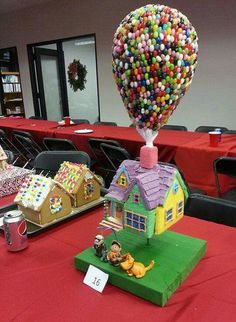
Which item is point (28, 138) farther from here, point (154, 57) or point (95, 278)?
point (154, 57)

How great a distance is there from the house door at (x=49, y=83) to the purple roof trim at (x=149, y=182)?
601 centimetres

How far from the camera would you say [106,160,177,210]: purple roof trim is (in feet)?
2.59

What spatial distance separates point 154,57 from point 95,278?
61 centimetres

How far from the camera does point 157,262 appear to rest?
85cm

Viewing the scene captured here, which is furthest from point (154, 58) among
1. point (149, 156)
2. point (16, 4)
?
point (16, 4)

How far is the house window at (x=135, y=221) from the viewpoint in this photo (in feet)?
2.64

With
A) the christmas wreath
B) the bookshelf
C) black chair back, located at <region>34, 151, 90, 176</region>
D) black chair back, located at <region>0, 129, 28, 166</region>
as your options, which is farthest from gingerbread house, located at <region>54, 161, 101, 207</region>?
the bookshelf

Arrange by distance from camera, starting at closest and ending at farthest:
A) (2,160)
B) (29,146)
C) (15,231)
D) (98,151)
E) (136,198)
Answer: (136,198)
(15,231)
(2,160)
(98,151)
(29,146)

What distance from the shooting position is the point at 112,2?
4.90 meters

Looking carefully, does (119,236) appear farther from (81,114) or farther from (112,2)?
(81,114)

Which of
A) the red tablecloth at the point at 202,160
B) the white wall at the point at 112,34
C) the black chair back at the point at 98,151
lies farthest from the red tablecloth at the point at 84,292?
the white wall at the point at 112,34

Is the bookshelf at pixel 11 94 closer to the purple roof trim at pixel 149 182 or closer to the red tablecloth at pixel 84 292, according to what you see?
the red tablecloth at pixel 84 292

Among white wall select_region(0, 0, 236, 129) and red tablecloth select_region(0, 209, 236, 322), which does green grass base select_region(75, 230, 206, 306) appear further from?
white wall select_region(0, 0, 236, 129)

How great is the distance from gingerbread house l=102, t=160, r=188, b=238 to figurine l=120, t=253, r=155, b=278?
85 millimetres
